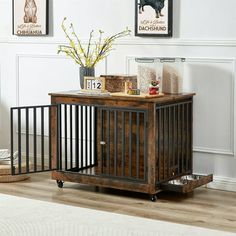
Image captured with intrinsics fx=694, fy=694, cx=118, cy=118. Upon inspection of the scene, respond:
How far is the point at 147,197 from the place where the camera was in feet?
15.9

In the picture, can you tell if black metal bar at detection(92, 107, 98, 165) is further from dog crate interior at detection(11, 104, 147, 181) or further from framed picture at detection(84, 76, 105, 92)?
framed picture at detection(84, 76, 105, 92)

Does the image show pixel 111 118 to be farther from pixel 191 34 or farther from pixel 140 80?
pixel 191 34

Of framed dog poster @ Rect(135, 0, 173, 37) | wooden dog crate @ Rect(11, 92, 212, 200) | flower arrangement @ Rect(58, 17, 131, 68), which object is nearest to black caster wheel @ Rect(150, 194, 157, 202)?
wooden dog crate @ Rect(11, 92, 212, 200)

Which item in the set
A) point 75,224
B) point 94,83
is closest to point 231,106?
point 94,83

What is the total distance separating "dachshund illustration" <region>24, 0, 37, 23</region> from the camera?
19.1 feet

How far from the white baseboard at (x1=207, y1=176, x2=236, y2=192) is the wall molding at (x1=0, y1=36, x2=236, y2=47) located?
0.97 meters

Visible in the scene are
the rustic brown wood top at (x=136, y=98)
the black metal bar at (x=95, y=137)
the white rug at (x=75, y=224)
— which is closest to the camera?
the white rug at (x=75, y=224)

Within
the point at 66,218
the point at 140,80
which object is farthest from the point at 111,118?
the point at 66,218

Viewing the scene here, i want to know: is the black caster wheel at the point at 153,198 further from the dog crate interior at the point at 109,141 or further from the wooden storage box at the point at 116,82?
the wooden storage box at the point at 116,82

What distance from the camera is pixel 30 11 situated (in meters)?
5.84

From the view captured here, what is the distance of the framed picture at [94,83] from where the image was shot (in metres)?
4.93

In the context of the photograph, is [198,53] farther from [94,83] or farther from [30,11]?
[30,11]

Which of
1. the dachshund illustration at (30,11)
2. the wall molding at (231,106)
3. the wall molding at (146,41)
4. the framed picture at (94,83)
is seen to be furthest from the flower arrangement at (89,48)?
the wall molding at (231,106)

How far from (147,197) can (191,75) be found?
0.96 metres
